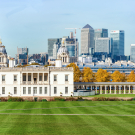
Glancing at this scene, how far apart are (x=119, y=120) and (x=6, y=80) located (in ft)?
170

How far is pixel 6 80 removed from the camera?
9275 cm

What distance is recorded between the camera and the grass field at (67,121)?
129 ft

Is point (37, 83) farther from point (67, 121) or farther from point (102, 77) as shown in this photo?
point (67, 121)

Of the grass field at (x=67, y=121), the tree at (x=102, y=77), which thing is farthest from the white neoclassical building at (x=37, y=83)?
the grass field at (x=67, y=121)

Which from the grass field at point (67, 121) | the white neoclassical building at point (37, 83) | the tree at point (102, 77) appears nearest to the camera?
the grass field at point (67, 121)

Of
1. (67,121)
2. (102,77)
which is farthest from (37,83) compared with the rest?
(67,121)

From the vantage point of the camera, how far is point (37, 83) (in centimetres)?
9325

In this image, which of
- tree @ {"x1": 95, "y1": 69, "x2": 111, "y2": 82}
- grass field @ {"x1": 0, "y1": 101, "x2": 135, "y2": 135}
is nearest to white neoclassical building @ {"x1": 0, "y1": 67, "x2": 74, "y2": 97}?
tree @ {"x1": 95, "y1": 69, "x2": 111, "y2": 82}

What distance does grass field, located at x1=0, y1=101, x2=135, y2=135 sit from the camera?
39.3 m

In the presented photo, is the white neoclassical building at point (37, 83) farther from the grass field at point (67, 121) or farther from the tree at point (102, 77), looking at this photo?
the grass field at point (67, 121)

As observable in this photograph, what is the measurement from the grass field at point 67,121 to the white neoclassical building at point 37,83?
1369 inches

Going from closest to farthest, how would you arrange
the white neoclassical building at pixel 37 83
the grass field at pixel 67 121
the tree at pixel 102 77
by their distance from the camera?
the grass field at pixel 67 121 < the white neoclassical building at pixel 37 83 < the tree at pixel 102 77

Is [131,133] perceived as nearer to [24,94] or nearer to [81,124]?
[81,124]

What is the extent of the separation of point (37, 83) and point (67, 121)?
48.9 meters
